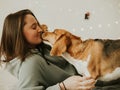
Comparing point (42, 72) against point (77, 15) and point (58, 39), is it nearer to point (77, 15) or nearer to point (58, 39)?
point (58, 39)

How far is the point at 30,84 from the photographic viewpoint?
1959 mm

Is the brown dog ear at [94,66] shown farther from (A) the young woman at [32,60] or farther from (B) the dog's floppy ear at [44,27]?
(B) the dog's floppy ear at [44,27]

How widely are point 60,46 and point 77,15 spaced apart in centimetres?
28

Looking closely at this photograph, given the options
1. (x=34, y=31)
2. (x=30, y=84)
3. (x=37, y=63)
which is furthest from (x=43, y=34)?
(x=30, y=84)

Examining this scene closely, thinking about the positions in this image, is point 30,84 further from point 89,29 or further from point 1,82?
point 89,29

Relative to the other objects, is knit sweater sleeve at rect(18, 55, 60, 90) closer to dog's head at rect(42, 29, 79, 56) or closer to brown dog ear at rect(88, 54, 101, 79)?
dog's head at rect(42, 29, 79, 56)

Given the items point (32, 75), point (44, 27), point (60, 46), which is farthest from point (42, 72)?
point (44, 27)

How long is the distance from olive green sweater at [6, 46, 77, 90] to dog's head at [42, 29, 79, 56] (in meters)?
0.08

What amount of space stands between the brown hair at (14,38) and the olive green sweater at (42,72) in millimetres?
71

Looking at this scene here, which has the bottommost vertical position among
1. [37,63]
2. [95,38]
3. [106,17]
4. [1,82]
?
[1,82]

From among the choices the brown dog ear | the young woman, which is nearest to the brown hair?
the young woman

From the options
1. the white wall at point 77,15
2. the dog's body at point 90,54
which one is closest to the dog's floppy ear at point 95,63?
the dog's body at point 90,54

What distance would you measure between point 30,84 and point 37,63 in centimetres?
16

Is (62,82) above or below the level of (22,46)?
below
